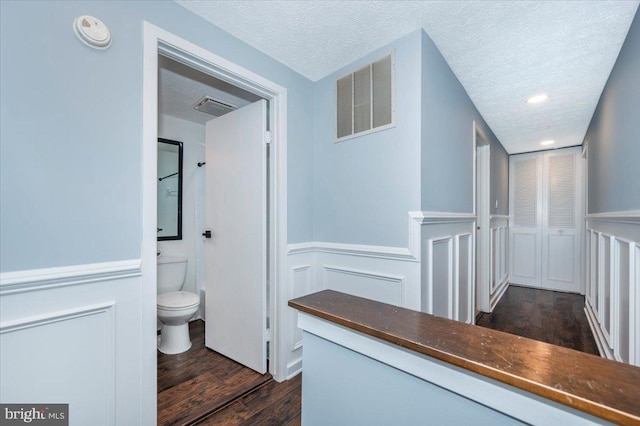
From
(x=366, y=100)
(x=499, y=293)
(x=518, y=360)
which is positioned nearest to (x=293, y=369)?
(x=518, y=360)

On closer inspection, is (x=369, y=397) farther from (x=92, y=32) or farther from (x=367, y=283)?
(x=92, y=32)

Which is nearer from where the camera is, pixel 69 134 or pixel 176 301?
pixel 69 134

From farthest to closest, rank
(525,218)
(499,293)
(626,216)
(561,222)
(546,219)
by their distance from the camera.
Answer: (525,218) < (546,219) < (561,222) < (499,293) < (626,216)

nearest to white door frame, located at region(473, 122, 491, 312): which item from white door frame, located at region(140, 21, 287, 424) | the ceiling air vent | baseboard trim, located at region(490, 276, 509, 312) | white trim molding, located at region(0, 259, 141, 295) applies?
baseboard trim, located at region(490, 276, 509, 312)

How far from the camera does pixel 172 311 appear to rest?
2.19 metres

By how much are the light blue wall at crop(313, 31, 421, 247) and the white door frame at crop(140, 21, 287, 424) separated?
36 centimetres

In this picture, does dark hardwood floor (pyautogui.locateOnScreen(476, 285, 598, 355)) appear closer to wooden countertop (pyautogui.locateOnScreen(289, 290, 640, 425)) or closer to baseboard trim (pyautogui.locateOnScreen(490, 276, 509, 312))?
baseboard trim (pyautogui.locateOnScreen(490, 276, 509, 312))

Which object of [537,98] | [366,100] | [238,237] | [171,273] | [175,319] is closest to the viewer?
[366,100]

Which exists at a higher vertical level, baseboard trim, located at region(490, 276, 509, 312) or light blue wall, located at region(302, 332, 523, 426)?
light blue wall, located at region(302, 332, 523, 426)

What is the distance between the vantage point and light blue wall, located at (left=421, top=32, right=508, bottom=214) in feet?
5.54

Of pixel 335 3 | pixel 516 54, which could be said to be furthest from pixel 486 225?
pixel 335 3

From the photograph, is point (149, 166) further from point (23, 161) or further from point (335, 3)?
point (335, 3)

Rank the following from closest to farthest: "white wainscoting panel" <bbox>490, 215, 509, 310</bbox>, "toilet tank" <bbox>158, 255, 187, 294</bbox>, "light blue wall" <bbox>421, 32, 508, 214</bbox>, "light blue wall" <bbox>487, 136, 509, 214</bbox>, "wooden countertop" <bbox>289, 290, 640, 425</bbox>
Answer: "wooden countertop" <bbox>289, 290, 640, 425</bbox> → "light blue wall" <bbox>421, 32, 508, 214</bbox> → "toilet tank" <bbox>158, 255, 187, 294</bbox> → "light blue wall" <bbox>487, 136, 509, 214</bbox> → "white wainscoting panel" <bbox>490, 215, 509, 310</bbox>

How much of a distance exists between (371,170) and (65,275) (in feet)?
5.39
